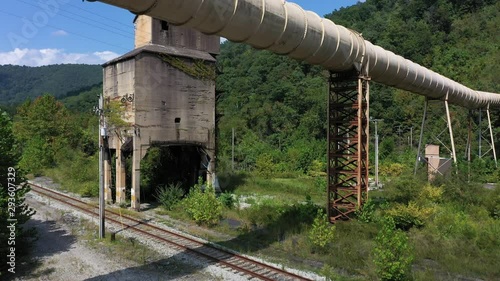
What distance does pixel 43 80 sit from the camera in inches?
6560

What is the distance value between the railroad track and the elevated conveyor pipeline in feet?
20.4

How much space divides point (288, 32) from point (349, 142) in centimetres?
547

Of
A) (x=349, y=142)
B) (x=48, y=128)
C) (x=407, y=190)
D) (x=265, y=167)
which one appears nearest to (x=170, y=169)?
(x=349, y=142)

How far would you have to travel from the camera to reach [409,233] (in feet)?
41.6

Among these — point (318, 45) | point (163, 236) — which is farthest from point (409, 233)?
point (163, 236)

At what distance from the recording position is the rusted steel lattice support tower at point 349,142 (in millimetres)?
13039

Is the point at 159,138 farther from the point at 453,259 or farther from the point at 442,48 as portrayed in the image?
the point at 442,48

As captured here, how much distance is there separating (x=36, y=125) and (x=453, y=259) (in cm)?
4470

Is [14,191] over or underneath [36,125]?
underneath

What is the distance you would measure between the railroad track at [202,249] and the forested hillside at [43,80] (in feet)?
487

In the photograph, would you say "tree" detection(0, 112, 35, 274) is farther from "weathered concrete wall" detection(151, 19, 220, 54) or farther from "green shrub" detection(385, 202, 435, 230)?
"green shrub" detection(385, 202, 435, 230)

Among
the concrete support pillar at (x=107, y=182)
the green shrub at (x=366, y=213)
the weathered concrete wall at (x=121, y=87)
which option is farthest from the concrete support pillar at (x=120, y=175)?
the green shrub at (x=366, y=213)

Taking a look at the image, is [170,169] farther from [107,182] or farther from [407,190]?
[407,190]

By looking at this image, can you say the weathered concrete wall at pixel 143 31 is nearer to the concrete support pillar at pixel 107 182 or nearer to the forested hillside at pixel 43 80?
the concrete support pillar at pixel 107 182
